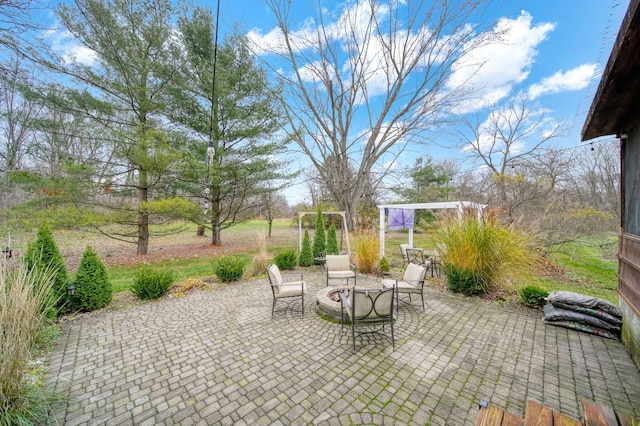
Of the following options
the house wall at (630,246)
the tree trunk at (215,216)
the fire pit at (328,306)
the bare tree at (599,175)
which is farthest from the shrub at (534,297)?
the tree trunk at (215,216)

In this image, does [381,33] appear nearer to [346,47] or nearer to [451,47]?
[346,47]

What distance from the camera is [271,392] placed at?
6.98 feet

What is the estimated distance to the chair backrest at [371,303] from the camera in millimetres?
2826

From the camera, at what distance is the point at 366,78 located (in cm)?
930

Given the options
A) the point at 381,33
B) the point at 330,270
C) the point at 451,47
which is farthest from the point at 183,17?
the point at 330,270

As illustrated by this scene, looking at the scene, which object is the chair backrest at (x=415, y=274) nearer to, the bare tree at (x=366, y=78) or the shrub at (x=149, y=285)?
the shrub at (x=149, y=285)

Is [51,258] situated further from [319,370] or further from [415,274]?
[415,274]

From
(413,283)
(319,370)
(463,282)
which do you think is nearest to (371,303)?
(319,370)

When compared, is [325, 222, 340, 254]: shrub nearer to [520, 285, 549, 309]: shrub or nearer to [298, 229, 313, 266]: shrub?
[298, 229, 313, 266]: shrub

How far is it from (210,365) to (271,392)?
86cm

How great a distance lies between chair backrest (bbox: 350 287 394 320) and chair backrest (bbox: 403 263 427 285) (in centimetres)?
125

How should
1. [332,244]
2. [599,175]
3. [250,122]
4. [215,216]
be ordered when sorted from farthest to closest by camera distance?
[599,175] < [215,216] < [250,122] < [332,244]

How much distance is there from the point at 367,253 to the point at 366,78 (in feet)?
23.5

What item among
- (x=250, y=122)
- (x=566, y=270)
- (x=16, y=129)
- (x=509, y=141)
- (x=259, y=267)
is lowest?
(x=566, y=270)
